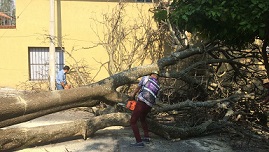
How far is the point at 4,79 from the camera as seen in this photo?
12.7m

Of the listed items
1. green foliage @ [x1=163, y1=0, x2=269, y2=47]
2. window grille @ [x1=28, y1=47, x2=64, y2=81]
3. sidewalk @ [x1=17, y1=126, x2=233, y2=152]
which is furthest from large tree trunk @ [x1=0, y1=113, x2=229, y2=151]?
window grille @ [x1=28, y1=47, x2=64, y2=81]

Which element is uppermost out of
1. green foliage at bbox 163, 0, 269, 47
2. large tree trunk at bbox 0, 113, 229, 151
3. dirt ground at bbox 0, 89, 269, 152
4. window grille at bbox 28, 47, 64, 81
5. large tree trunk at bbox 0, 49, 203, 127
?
green foliage at bbox 163, 0, 269, 47

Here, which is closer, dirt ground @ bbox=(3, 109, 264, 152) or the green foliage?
the green foliage

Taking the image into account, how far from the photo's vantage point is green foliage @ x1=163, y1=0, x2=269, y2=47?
4.18m

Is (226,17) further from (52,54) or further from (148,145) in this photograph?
(52,54)

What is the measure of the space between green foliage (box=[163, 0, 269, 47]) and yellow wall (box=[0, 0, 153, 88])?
8.20 m

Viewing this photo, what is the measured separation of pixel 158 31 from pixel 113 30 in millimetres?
2009

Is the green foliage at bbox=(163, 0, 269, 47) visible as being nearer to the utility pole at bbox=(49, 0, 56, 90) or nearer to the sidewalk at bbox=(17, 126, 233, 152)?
the sidewalk at bbox=(17, 126, 233, 152)

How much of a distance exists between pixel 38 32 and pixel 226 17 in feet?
32.2

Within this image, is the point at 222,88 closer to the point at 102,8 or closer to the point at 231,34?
the point at 231,34

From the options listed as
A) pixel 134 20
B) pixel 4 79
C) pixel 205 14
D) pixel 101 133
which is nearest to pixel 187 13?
pixel 205 14

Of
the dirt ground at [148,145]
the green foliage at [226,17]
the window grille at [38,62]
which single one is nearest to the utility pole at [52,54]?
the window grille at [38,62]

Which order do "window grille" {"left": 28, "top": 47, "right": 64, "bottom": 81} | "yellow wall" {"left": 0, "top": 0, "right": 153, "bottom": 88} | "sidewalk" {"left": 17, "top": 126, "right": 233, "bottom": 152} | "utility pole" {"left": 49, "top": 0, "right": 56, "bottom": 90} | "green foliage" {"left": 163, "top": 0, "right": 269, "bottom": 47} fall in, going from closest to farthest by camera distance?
"green foliage" {"left": 163, "top": 0, "right": 269, "bottom": 47}
"sidewalk" {"left": 17, "top": 126, "right": 233, "bottom": 152}
"utility pole" {"left": 49, "top": 0, "right": 56, "bottom": 90}
"yellow wall" {"left": 0, "top": 0, "right": 153, "bottom": 88}
"window grille" {"left": 28, "top": 47, "right": 64, "bottom": 81}

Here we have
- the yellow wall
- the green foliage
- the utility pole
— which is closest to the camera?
the green foliage
